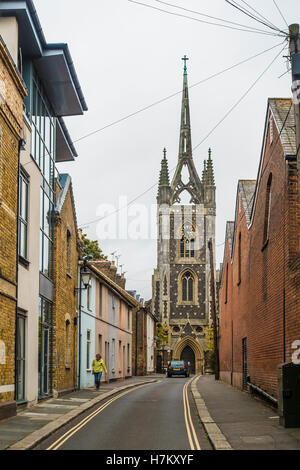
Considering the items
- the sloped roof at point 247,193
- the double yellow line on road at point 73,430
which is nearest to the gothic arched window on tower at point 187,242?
the sloped roof at point 247,193

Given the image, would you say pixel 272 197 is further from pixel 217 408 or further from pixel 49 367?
pixel 49 367

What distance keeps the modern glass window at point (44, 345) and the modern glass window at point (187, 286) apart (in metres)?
62.5

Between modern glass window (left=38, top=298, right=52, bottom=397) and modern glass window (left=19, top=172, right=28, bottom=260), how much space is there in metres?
2.71

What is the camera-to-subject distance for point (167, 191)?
86.1 meters

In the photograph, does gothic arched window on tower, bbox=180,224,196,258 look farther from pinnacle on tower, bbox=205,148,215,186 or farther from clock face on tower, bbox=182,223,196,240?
pinnacle on tower, bbox=205,148,215,186

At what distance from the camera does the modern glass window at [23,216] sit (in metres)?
16.5

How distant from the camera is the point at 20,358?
16.6 m

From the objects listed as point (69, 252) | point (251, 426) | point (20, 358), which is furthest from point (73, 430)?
point (69, 252)

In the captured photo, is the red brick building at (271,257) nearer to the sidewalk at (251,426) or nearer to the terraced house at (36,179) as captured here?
the sidewalk at (251,426)

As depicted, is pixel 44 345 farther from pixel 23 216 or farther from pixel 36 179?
pixel 36 179

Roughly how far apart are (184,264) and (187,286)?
2.82m

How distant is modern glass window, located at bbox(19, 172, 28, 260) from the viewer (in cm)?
1654

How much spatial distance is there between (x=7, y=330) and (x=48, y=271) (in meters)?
6.42
